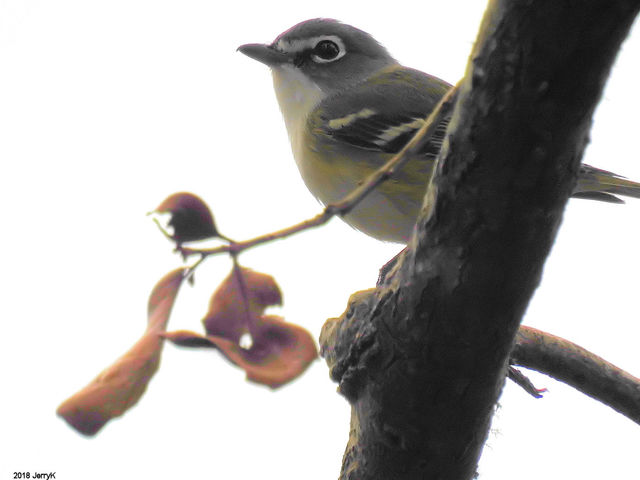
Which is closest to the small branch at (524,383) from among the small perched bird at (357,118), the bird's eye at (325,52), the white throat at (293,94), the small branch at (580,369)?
the small branch at (580,369)

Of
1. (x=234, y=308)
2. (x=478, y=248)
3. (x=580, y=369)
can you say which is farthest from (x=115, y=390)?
(x=580, y=369)

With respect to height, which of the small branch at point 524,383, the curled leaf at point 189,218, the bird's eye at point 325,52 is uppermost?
the bird's eye at point 325,52

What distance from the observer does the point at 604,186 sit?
4055mm

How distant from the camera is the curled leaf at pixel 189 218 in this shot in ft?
5.62

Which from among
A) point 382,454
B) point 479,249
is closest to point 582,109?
point 479,249

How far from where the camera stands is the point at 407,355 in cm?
228

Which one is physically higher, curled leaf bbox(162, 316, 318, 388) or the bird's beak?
the bird's beak

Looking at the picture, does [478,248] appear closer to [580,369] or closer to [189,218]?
[189,218]

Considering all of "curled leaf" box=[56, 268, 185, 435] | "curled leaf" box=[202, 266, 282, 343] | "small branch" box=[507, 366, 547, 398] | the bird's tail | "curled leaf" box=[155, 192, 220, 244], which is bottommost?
"small branch" box=[507, 366, 547, 398]

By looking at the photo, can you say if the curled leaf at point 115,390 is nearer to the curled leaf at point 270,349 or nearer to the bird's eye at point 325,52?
the curled leaf at point 270,349

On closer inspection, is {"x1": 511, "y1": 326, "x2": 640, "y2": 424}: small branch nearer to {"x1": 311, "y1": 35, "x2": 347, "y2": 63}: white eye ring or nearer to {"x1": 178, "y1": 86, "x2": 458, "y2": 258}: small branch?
{"x1": 178, "y1": 86, "x2": 458, "y2": 258}: small branch

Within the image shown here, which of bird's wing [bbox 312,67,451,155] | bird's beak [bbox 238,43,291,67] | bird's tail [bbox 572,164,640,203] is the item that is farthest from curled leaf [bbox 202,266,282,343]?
bird's beak [bbox 238,43,291,67]

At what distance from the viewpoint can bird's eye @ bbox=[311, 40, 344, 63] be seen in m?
5.16

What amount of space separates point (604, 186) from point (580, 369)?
39.1 inches
